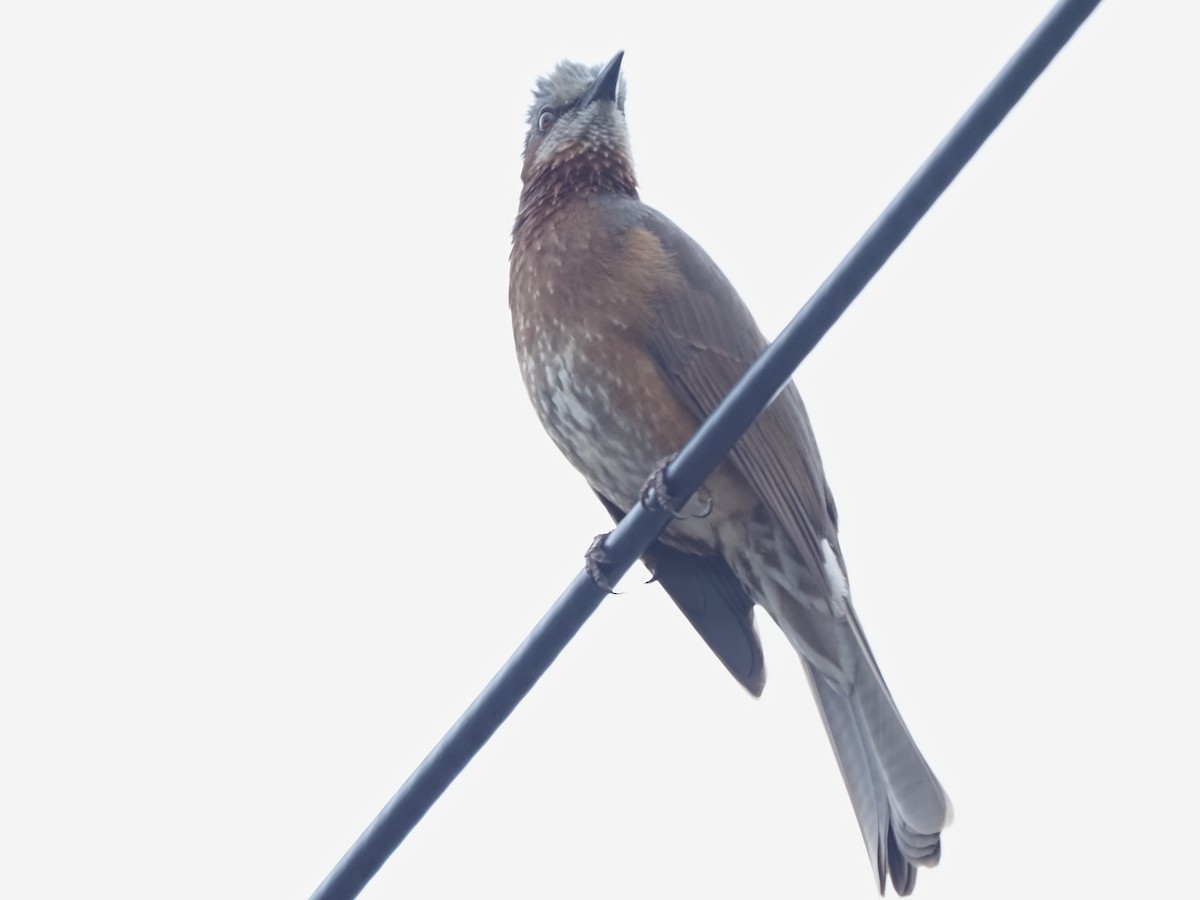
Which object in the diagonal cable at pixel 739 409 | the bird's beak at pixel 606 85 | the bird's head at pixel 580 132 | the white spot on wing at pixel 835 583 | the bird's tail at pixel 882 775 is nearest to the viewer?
the diagonal cable at pixel 739 409

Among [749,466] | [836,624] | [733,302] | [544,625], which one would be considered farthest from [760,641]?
[544,625]

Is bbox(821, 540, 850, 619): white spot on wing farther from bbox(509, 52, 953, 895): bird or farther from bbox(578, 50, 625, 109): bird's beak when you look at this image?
bbox(578, 50, 625, 109): bird's beak

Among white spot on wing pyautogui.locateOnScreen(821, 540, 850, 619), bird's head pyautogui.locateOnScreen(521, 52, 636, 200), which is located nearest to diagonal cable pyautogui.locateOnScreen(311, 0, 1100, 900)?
white spot on wing pyautogui.locateOnScreen(821, 540, 850, 619)

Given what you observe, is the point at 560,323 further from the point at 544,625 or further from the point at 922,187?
the point at 922,187

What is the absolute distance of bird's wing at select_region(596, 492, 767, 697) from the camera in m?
5.07

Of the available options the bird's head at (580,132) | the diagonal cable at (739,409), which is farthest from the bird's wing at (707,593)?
the diagonal cable at (739,409)

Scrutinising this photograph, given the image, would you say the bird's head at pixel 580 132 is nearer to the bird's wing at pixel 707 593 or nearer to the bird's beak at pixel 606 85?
the bird's beak at pixel 606 85

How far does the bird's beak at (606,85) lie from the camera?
577cm

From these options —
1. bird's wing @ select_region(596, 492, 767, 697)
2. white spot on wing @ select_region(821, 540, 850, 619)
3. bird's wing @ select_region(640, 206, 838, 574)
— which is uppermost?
bird's wing @ select_region(640, 206, 838, 574)

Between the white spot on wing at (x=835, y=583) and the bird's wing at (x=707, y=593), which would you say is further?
the bird's wing at (x=707, y=593)

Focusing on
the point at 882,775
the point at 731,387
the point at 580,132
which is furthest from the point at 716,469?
the point at 580,132

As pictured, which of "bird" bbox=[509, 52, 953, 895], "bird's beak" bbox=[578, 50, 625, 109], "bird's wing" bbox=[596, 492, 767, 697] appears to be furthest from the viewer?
"bird's beak" bbox=[578, 50, 625, 109]

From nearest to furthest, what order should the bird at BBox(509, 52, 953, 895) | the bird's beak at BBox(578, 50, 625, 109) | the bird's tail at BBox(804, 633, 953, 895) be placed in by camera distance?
the bird's tail at BBox(804, 633, 953, 895) → the bird at BBox(509, 52, 953, 895) → the bird's beak at BBox(578, 50, 625, 109)

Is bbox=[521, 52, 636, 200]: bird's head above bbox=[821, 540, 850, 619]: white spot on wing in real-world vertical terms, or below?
above
